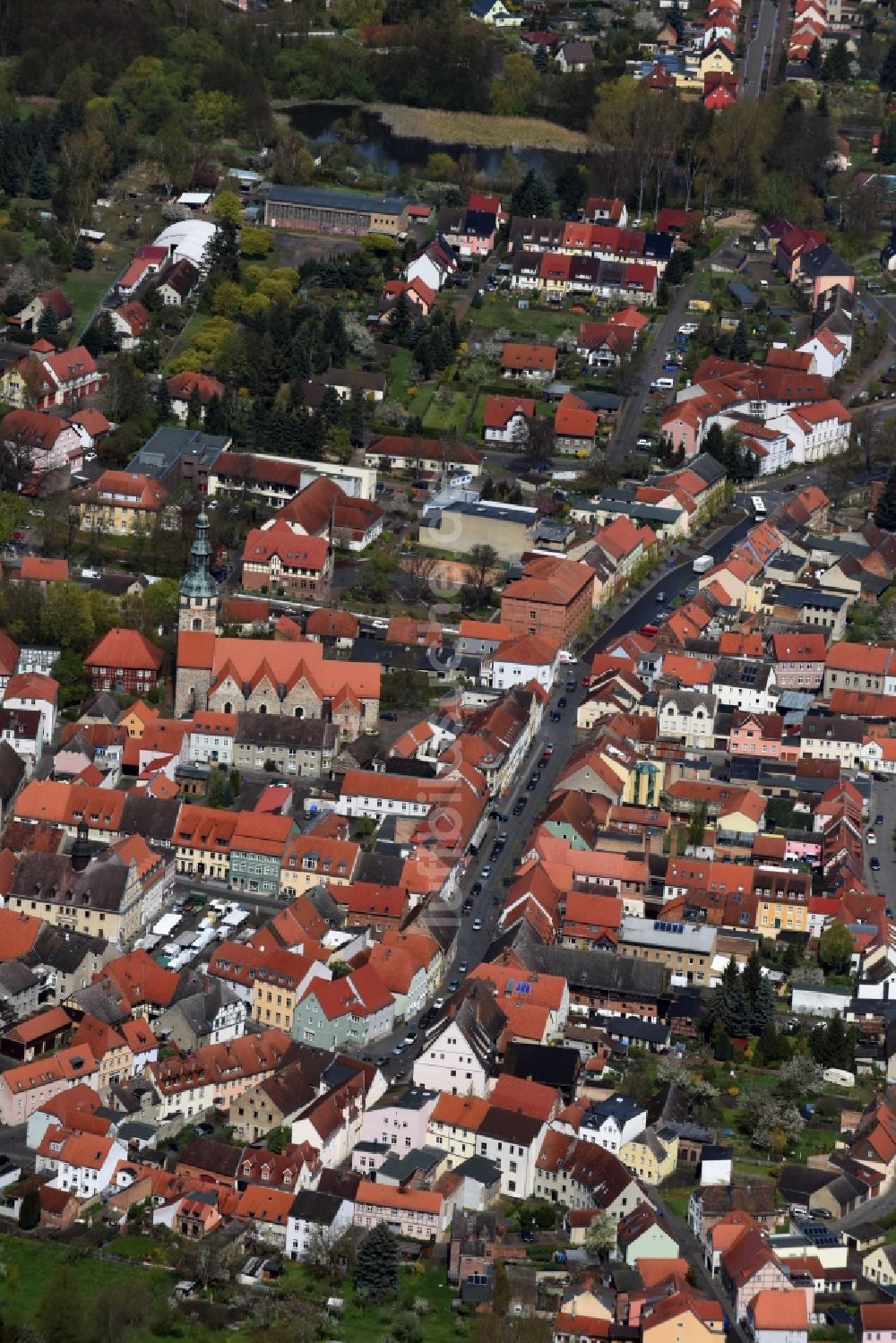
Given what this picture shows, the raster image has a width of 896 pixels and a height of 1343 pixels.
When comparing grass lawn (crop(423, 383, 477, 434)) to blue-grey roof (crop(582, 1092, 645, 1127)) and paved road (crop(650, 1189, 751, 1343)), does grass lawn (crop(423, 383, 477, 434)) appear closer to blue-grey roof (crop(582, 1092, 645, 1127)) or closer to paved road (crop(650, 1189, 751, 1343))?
blue-grey roof (crop(582, 1092, 645, 1127))

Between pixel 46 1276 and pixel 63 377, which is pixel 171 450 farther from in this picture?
pixel 46 1276

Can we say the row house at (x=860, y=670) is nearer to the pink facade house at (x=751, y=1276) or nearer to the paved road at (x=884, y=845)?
the paved road at (x=884, y=845)

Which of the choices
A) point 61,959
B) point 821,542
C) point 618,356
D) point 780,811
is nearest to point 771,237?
point 618,356

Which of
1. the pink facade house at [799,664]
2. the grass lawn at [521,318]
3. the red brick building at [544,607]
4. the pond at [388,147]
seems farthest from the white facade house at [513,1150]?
the pond at [388,147]

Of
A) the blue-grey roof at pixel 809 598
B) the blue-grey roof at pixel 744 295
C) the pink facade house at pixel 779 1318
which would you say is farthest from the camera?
the blue-grey roof at pixel 744 295

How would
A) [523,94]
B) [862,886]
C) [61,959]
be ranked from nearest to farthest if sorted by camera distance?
[61,959]
[862,886]
[523,94]

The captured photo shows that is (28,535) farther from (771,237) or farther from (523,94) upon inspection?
(523,94)
